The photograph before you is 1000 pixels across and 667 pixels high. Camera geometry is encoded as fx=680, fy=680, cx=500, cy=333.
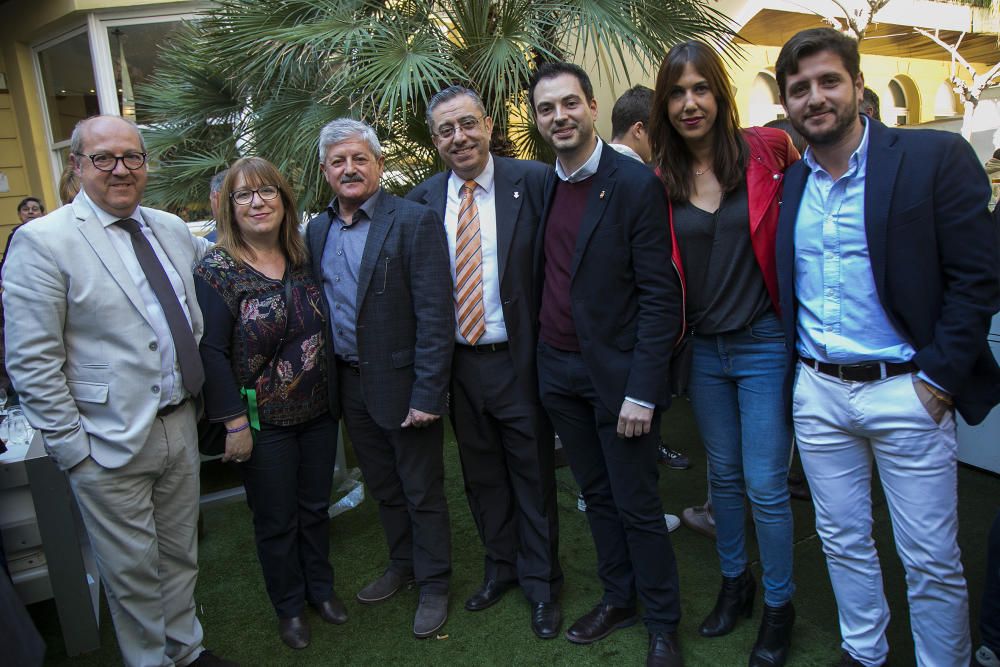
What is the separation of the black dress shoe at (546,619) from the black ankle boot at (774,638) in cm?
70

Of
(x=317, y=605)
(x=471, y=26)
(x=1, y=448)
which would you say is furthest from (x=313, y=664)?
(x=471, y=26)

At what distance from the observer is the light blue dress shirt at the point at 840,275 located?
1832 mm

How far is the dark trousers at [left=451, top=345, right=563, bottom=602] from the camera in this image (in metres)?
2.49

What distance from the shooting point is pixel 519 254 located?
239cm

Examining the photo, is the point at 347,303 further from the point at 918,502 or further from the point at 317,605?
→ the point at 918,502

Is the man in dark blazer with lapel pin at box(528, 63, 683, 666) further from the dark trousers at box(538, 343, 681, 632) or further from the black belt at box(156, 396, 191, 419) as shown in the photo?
the black belt at box(156, 396, 191, 419)

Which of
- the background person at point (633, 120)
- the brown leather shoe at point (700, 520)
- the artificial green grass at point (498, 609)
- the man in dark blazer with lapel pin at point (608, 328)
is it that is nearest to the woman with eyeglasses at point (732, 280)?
the man in dark blazer with lapel pin at point (608, 328)

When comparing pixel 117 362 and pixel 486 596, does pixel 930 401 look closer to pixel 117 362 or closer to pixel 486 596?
pixel 486 596

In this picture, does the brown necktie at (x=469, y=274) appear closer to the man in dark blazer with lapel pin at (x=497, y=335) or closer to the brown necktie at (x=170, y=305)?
the man in dark blazer with lapel pin at (x=497, y=335)

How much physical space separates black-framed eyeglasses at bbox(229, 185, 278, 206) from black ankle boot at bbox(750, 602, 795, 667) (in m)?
2.22

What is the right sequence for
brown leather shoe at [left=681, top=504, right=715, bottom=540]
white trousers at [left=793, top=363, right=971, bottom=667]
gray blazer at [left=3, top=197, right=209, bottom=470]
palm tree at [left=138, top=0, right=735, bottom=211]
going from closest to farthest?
white trousers at [left=793, top=363, right=971, bottom=667]
gray blazer at [left=3, top=197, right=209, bottom=470]
brown leather shoe at [left=681, top=504, right=715, bottom=540]
palm tree at [left=138, top=0, right=735, bottom=211]

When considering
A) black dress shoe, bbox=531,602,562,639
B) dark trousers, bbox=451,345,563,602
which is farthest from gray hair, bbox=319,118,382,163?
black dress shoe, bbox=531,602,562,639

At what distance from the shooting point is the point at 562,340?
2.28 m

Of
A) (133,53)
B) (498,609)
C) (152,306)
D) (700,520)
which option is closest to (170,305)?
(152,306)
